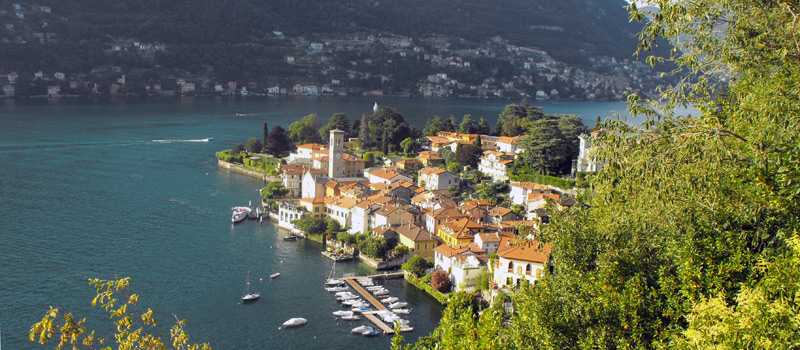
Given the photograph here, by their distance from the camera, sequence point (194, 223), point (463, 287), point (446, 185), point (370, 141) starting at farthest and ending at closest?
point (370, 141) < point (446, 185) < point (194, 223) < point (463, 287)

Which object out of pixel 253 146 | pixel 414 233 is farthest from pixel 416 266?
pixel 253 146

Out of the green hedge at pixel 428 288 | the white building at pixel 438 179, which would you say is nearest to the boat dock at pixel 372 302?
the green hedge at pixel 428 288

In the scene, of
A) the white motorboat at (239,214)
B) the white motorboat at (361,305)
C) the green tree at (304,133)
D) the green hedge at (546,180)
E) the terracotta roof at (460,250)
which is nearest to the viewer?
the white motorboat at (361,305)

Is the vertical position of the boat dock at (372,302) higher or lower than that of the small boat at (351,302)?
lower

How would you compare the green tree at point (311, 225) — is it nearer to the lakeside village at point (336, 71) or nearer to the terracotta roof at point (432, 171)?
the terracotta roof at point (432, 171)

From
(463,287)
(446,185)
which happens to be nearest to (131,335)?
(463,287)

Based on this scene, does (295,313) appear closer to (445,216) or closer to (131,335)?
(445,216)
